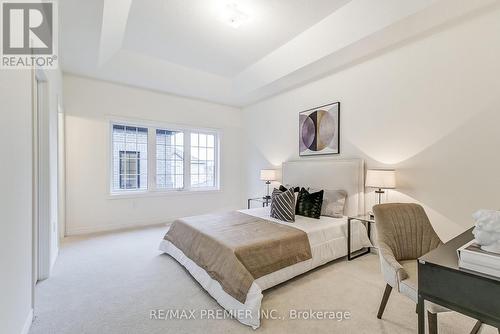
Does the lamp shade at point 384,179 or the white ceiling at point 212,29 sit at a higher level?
the white ceiling at point 212,29

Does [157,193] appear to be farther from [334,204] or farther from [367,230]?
[367,230]

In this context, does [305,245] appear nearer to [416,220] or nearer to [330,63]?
[416,220]

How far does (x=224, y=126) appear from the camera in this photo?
18.4ft

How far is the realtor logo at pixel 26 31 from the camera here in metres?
1.44

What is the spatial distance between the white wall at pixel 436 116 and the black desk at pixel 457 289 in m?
1.95

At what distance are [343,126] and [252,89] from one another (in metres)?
1.82

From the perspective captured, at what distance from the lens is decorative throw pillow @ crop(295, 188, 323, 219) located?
10.5ft

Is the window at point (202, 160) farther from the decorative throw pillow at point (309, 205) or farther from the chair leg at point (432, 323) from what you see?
the chair leg at point (432, 323)

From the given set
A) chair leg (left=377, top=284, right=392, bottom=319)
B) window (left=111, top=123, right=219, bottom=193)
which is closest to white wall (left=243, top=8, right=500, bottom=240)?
chair leg (left=377, top=284, right=392, bottom=319)

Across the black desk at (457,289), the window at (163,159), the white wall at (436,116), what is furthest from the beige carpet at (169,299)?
the window at (163,159)

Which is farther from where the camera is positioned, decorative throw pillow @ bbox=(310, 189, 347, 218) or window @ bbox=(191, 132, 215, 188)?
window @ bbox=(191, 132, 215, 188)

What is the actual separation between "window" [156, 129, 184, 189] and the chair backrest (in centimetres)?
411

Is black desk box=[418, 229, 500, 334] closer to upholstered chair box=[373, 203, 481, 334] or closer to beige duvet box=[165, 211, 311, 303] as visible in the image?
upholstered chair box=[373, 203, 481, 334]

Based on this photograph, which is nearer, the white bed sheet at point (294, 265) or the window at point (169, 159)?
the white bed sheet at point (294, 265)
